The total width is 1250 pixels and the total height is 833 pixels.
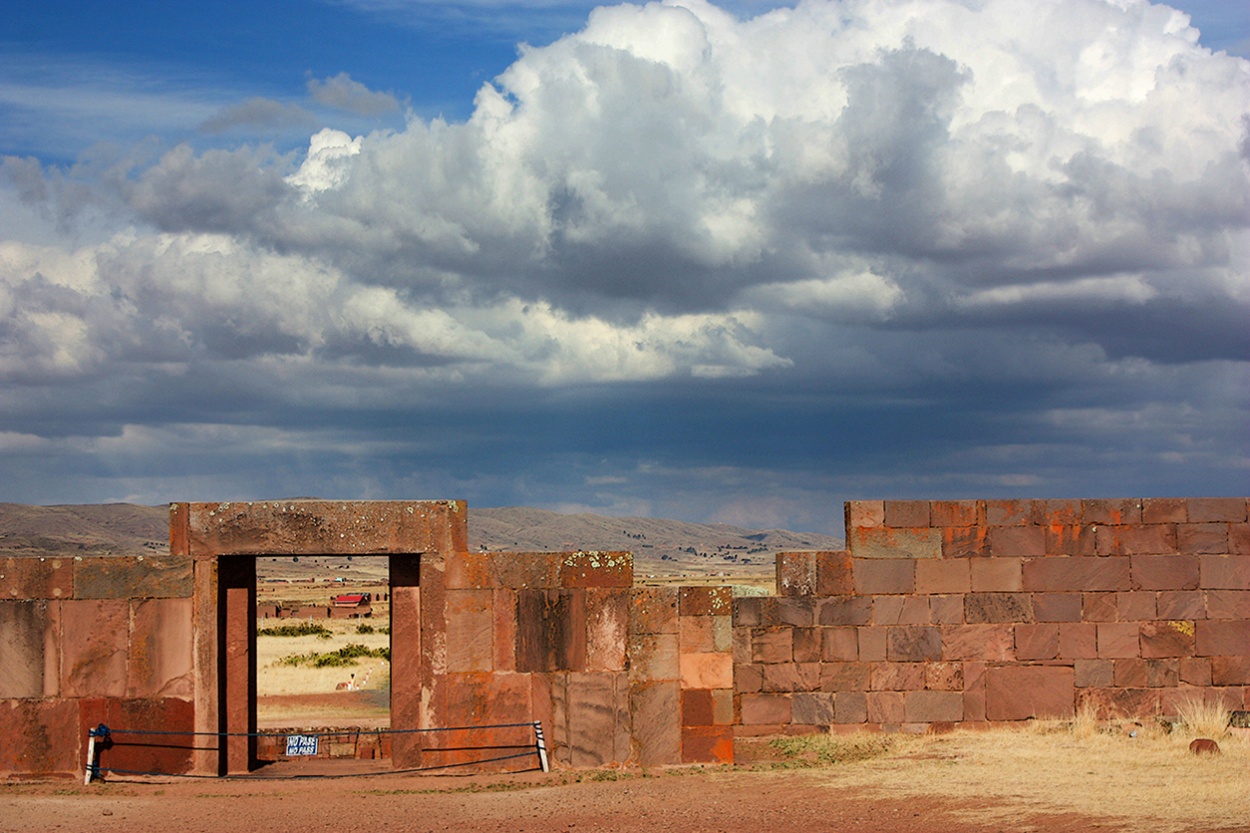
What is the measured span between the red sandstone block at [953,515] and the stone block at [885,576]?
27.3 inches

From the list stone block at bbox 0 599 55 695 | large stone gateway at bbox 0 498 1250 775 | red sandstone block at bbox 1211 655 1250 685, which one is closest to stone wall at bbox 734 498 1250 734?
red sandstone block at bbox 1211 655 1250 685

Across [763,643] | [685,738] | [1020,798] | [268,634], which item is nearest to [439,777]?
[685,738]

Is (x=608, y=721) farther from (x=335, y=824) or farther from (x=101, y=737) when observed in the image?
(x=101, y=737)

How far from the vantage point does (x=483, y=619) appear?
15906 mm

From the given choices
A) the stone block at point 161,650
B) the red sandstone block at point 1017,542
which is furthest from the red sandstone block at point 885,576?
the stone block at point 161,650

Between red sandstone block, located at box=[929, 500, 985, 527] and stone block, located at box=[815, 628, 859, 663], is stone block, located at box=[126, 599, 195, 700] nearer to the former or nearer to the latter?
stone block, located at box=[815, 628, 859, 663]

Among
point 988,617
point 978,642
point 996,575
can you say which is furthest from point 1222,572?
point 978,642

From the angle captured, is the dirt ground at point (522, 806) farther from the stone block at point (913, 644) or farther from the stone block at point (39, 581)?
the stone block at point (913, 644)

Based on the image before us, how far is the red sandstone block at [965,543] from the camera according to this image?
732 inches

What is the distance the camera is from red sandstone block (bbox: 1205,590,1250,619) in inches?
738

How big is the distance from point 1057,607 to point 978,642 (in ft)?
3.94

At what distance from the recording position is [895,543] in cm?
1859

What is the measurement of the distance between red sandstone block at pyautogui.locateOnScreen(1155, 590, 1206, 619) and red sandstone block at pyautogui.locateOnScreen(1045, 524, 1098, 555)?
117 centimetres

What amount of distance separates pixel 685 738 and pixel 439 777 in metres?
3.01
